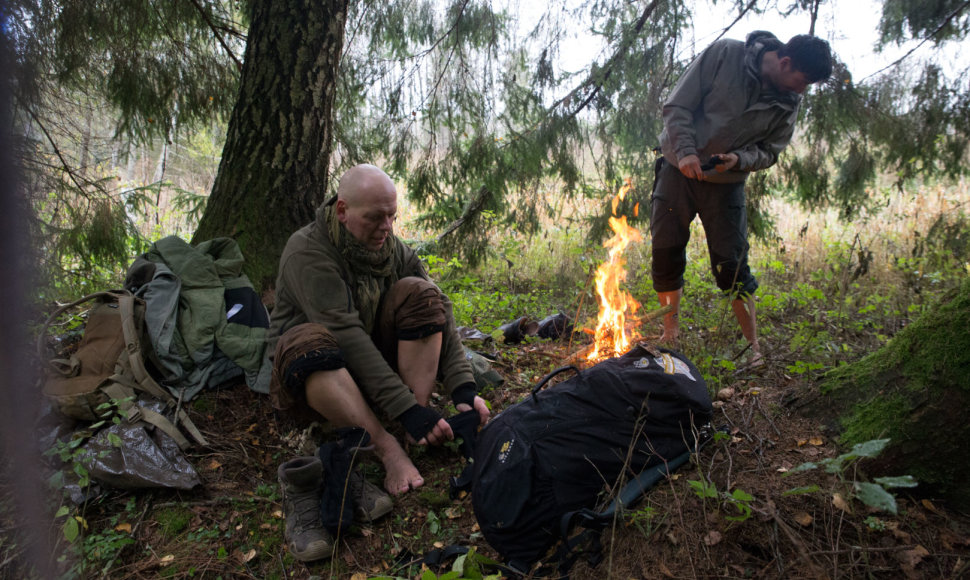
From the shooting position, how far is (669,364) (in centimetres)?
207

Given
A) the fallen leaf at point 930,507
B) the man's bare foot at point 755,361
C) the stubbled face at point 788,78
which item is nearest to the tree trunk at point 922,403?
the fallen leaf at point 930,507

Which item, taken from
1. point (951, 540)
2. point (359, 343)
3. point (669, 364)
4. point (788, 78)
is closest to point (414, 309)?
point (359, 343)

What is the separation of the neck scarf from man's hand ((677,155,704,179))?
1.81 metres

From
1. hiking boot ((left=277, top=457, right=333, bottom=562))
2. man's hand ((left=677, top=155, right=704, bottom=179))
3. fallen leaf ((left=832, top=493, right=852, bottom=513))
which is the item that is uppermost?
man's hand ((left=677, top=155, right=704, bottom=179))

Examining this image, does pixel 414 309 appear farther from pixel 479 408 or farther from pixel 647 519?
pixel 647 519

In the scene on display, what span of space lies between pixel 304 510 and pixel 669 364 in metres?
1.60

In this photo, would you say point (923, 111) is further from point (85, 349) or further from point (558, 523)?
point (85, 349)

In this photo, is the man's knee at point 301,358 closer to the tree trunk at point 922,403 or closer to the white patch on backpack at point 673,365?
the white patch on backpack at point 673,365

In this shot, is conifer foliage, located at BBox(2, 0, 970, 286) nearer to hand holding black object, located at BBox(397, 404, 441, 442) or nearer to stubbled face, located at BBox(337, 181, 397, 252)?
stubbled face, located at BBox(337, 181, 397, 252)

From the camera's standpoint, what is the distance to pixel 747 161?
310cm

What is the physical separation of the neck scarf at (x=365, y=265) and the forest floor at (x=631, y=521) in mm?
684

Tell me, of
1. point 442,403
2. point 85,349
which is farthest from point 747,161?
point 85,349

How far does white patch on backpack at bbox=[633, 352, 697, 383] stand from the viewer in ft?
6.67

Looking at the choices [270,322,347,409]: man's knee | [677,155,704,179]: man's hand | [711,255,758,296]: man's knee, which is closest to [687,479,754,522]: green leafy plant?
[270,322,347,409]: man's knee
